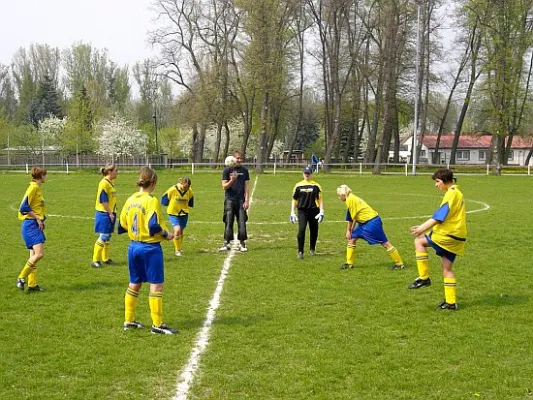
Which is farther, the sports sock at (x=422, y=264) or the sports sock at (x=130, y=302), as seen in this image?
the sports sock at (x=422, y=264)

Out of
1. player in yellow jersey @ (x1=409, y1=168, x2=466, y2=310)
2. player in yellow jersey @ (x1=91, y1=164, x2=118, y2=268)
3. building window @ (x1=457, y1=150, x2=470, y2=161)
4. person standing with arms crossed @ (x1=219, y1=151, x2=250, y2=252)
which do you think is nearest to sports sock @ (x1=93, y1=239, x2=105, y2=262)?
player in yellow jersey @ (x1=91, y1=164, x2=118, y2=268)

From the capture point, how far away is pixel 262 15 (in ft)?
158

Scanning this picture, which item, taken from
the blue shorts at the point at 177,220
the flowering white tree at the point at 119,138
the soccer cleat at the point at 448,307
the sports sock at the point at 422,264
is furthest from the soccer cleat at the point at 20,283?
the flowering white tree at the point at 119,138

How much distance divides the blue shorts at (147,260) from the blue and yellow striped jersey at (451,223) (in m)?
3.48

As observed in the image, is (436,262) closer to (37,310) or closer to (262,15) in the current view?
(37,310)

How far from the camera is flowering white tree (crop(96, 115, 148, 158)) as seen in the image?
244 ft

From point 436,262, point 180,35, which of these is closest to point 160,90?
point 180,35

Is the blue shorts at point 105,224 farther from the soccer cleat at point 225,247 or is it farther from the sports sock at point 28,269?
the soccer cleat at point 225,247

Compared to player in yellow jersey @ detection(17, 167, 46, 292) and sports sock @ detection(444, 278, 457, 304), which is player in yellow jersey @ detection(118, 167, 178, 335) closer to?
player in yellow jersey @ detection(17, 167, 46, 292)

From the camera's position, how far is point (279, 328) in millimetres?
7031

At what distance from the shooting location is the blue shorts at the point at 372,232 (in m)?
10.5

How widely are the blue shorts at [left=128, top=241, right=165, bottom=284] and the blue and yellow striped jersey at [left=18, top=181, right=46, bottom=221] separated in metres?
2.82

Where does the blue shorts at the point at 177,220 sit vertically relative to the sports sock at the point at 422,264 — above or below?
above

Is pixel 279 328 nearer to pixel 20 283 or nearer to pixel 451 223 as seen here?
pixel 451 223
